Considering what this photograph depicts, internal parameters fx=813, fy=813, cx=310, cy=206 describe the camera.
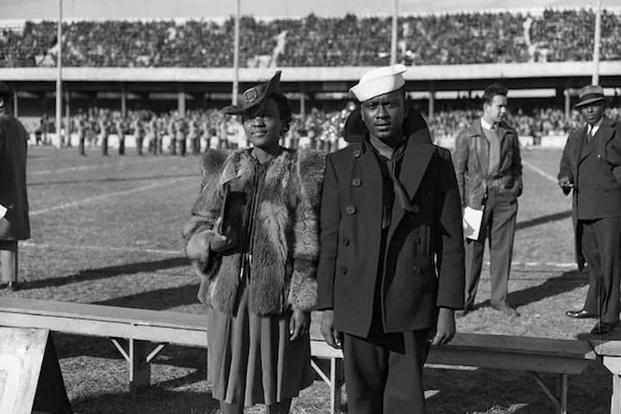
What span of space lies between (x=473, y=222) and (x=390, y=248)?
3.65 metres

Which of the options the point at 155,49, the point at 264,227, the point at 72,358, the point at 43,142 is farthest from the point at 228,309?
the point at 155,49

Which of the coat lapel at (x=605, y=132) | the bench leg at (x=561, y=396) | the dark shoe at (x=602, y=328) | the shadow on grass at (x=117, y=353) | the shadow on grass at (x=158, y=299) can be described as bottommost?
the shadow on grass at (x=117, y=353)

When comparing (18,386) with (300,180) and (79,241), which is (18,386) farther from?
(79,241)

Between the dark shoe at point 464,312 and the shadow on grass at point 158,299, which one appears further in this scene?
the shadow on grass at point 158,299

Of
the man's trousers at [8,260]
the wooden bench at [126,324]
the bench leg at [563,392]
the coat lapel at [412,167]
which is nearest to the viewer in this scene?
the coat lapel at [412,167]

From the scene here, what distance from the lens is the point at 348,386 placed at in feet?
10.8

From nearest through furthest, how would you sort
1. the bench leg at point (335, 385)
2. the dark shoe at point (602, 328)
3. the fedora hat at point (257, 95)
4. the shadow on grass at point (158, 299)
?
the fedora hat at point (257, 95) < the bench leg at point (335, 385) < the dark shoe at point (602, 328) < the shadow on grass at point (158, 299)

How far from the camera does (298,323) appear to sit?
356 centimetres

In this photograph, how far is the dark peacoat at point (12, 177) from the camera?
23.7 ft

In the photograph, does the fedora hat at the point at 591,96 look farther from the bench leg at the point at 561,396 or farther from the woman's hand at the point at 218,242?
the woman's hand at the point at 218,242

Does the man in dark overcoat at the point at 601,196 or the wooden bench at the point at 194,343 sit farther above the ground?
the man in dark overcoat at the point at 601,196

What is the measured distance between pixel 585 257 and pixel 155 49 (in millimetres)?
50369

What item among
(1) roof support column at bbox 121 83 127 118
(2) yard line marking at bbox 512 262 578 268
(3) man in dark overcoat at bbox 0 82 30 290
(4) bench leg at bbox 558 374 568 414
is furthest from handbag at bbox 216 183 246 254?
(1) roof support column at bbox 121 83 127 118

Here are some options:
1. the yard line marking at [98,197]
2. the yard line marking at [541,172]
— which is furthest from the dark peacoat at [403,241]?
the yard line marking at [541,172]
